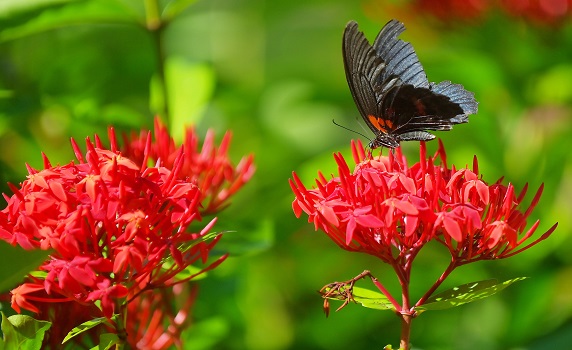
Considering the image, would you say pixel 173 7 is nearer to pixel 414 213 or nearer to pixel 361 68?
pixel 361 68

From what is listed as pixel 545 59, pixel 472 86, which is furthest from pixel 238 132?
pixel 545 59

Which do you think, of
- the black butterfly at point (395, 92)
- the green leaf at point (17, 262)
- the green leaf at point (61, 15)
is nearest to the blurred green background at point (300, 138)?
the green leaf at point (61, 15)

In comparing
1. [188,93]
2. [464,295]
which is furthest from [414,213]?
[188,93]

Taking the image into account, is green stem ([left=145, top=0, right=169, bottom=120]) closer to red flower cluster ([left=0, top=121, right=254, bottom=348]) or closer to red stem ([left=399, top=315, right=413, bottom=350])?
red flower cluster ([left=0, top=121, right=254, bottom=348])

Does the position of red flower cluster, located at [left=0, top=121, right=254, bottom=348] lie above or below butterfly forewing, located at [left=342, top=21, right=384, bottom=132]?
below

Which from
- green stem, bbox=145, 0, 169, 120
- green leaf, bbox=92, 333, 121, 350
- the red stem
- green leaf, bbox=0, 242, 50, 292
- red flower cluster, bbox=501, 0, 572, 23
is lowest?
the red stem

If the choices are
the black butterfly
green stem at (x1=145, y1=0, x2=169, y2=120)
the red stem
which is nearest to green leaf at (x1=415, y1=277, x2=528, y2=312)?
the red stem
